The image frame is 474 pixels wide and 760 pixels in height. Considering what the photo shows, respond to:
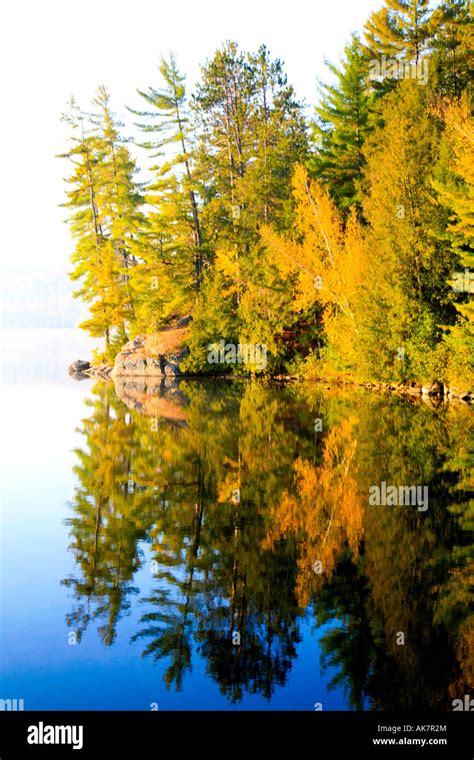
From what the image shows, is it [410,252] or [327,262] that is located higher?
[327,262]

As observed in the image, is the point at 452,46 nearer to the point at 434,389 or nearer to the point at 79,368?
the point at 434,389

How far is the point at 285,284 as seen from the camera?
41031mm

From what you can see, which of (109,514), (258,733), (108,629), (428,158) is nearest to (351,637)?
(258,733)

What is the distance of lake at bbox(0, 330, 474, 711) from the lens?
6426 mm

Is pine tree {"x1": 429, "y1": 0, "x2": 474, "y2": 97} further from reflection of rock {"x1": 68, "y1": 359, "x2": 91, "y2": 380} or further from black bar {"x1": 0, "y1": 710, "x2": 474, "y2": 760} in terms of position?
black bar {"x1": 0, "y1": 710, "x2": 474, "y2": 760}

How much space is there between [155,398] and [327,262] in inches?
429

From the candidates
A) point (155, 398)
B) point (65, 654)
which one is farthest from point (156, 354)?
point (65, 654)

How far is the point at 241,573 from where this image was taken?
29.2ft

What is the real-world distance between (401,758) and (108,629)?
10.7 feet

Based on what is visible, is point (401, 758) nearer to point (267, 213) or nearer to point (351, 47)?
point (267, 213)

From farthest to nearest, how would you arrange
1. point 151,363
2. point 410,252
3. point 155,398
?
point 151,363 → point 155,398 → point 410,252

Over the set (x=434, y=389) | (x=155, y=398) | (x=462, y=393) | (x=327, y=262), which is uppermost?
(x=327, y=262)

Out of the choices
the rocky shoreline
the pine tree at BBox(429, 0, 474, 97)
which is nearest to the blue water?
the rocky shoreline

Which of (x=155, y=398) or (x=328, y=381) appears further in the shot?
(x=328, y=381)
